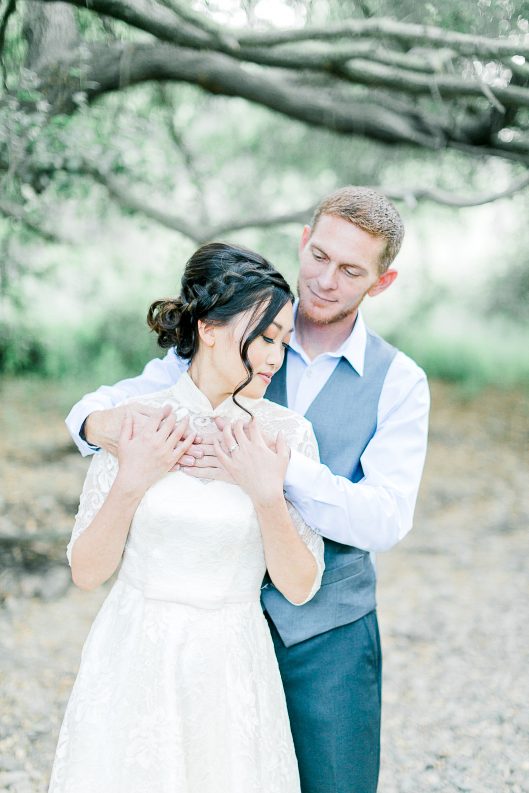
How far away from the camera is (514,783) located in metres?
3.46

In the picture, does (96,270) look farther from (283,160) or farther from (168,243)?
(283,160)

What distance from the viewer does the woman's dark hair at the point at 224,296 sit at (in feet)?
6.54

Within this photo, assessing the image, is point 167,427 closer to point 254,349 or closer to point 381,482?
point 254,349

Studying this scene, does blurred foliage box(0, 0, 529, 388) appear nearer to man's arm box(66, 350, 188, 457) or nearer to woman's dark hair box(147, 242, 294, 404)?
man's arm box(66, 350, 188, 457)

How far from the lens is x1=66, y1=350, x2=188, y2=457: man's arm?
218 cm

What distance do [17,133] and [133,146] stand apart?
3.52 ft

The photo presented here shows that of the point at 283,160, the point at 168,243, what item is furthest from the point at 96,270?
the point at 283,160

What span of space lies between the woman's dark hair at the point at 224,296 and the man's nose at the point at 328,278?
218mm

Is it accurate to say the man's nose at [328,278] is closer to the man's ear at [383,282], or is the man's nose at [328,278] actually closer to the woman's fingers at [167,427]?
the man's ear at [383,282]

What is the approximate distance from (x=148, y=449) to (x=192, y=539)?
240 millimetres

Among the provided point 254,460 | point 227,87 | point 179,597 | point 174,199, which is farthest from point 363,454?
point 174,199

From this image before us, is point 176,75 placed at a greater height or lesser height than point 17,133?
greater

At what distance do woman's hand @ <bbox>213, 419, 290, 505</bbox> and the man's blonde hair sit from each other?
686 mm

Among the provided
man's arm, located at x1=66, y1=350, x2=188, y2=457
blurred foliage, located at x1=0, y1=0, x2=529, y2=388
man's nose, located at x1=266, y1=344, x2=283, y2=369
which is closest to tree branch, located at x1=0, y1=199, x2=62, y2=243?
blurred foliage, located at x1=0, y1=0, x2=529, y2=388
